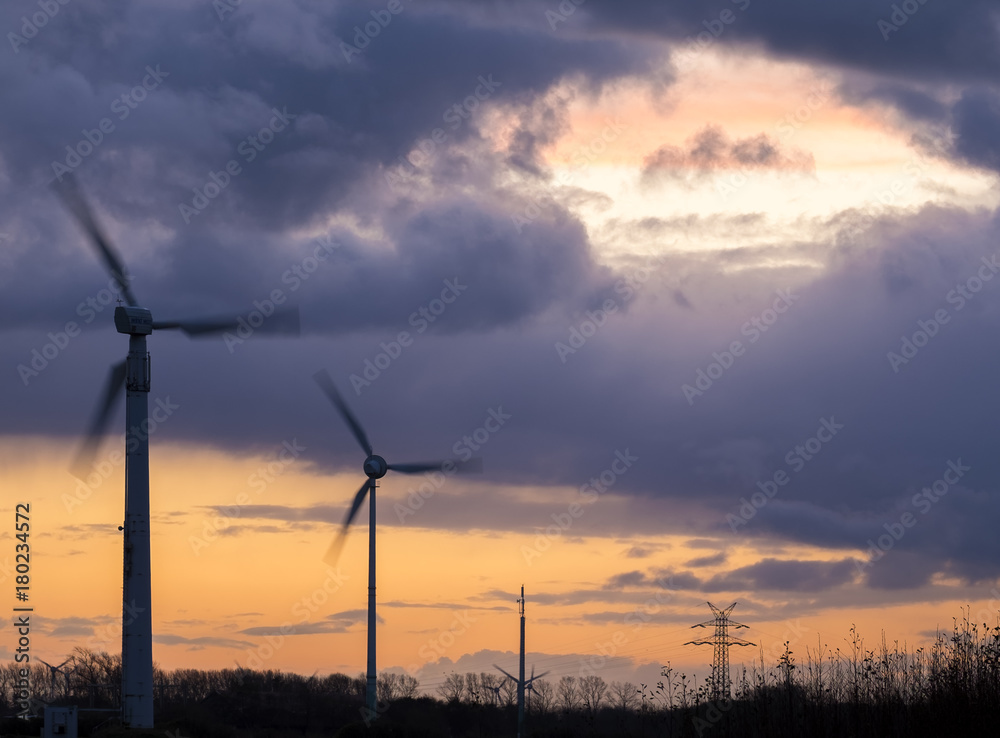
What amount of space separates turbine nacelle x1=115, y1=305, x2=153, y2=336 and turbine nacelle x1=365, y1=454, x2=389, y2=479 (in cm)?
3977

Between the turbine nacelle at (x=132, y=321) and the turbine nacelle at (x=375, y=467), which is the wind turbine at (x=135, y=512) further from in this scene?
the turbine nacelle at (x=375, y=467)

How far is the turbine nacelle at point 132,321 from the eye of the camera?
74.2 meters

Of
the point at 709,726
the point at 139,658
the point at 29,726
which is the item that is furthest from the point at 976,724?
the point at 29,726

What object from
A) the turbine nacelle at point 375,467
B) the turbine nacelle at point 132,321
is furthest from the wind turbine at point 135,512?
the turbine nacelle at point 375,467

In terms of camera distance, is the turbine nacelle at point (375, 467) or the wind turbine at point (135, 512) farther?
the turbine nacelle at point (375, 467)

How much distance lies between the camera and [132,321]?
74250 millimetres

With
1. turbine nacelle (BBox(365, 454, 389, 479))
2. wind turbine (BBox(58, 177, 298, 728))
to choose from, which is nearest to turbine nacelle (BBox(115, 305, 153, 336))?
wind turbine (BBox(58, 177, 298, 728))

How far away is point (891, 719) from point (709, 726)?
17.9ft

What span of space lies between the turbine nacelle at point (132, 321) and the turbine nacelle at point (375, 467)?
1566 inches

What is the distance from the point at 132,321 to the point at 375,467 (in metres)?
41.0

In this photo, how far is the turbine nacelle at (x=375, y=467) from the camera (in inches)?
4417

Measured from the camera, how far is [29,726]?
80.7 meters

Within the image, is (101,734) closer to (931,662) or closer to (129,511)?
(129,511)

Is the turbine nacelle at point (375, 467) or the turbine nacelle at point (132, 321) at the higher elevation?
the turbine nacelle at point (132, 321)
